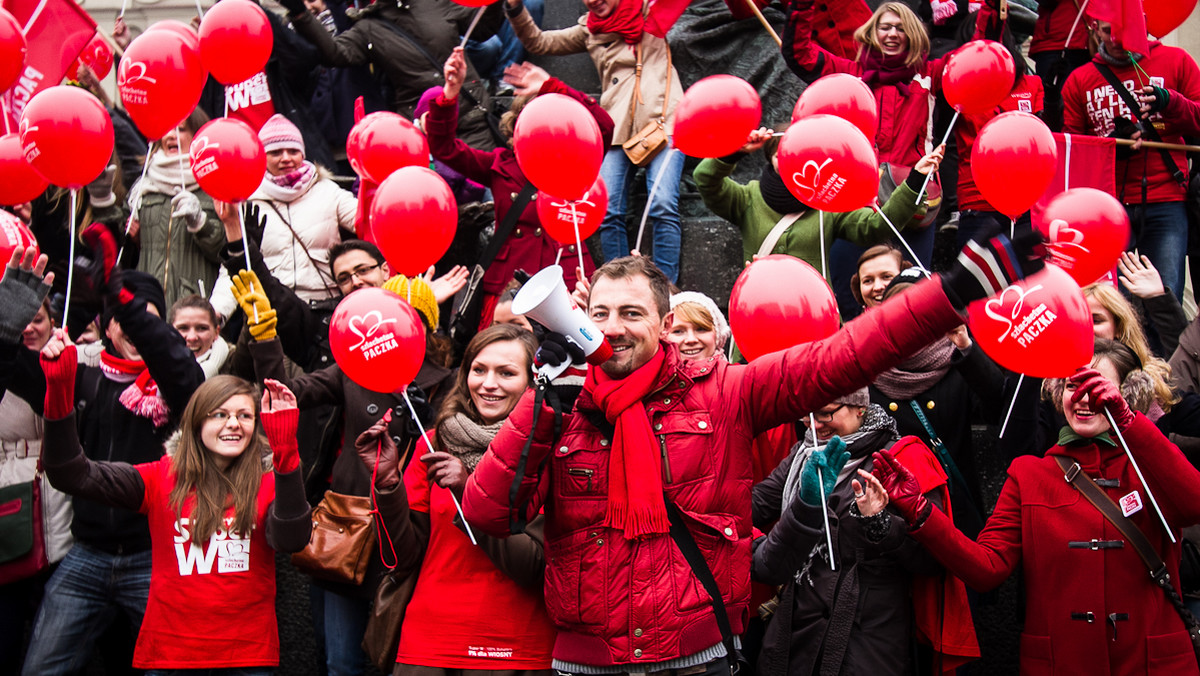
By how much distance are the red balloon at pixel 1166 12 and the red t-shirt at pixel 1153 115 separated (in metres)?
0.18

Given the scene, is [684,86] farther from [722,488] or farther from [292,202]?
[722,488]

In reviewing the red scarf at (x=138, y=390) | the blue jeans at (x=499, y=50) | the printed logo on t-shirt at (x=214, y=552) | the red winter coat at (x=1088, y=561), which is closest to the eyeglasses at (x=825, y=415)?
the red winter coat at (x=1088, y=561)

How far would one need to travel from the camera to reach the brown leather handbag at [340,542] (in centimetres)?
427

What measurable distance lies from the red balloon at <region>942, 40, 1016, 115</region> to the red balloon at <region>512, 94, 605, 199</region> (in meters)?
1.91

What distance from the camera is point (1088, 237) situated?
4.27 m

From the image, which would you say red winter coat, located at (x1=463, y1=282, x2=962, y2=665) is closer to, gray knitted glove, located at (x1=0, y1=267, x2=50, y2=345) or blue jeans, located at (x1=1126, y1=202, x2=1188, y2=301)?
gray knitted glove, located at (x1=0, y1=267, x2=50, y2=345)

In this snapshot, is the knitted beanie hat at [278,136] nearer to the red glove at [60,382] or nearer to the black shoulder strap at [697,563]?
the red glove at [60,382]

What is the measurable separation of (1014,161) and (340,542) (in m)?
3.04

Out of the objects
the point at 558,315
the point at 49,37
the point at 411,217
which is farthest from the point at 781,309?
the point at 49,37

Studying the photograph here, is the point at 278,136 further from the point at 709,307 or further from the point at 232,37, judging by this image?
the point at 709,307

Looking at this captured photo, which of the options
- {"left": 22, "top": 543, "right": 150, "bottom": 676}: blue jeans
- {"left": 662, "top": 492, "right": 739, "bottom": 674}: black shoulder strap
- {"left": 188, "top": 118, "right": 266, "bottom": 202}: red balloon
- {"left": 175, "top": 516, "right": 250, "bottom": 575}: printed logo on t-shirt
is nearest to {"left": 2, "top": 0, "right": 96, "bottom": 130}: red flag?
{"left": 188, "top": 118, "right": 266, "bottom": 202}: red balloon

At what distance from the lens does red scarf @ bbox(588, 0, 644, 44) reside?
21.4 feet

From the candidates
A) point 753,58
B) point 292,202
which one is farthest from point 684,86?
point 292,202

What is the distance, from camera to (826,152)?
422cm
